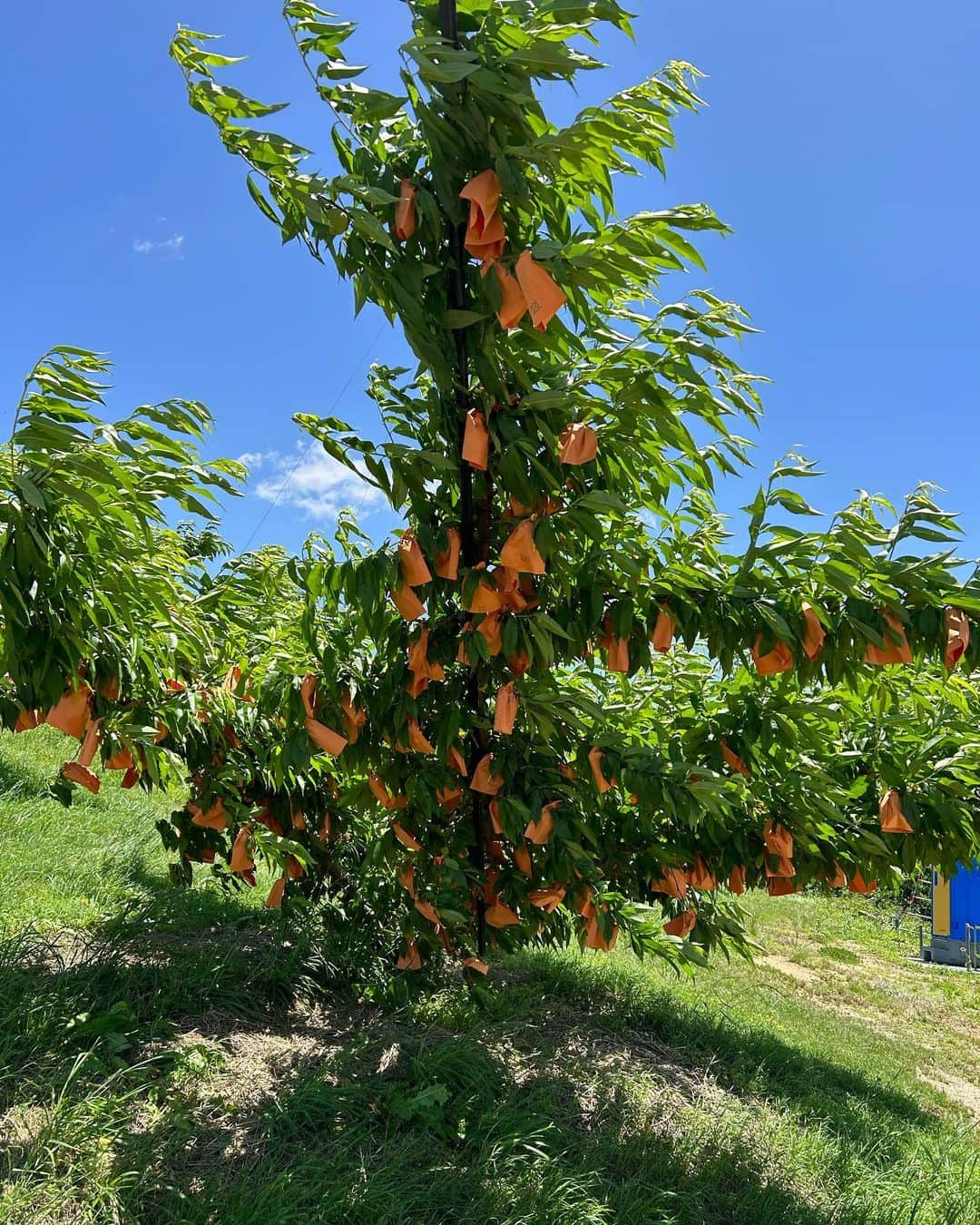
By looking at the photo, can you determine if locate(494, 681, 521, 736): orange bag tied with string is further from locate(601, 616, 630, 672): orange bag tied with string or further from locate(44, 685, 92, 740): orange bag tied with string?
locate(44, 685, 92, 740): orange bag tied with string

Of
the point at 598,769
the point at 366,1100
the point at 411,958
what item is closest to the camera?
the point at 598,769

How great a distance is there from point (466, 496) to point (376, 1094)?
5.57 ft

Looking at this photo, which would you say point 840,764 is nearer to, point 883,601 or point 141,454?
point 883,601

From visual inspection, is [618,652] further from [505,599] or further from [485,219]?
[485,219]

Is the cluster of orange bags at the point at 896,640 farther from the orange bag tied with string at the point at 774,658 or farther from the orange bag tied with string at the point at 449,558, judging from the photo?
the orange bag tied with string at the point at 449,558

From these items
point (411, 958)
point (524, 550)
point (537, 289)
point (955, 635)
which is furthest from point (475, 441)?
point (411, 958)

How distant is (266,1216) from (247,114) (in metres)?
2.30

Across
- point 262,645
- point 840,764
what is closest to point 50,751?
point 262,645

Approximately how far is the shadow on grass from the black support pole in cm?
50

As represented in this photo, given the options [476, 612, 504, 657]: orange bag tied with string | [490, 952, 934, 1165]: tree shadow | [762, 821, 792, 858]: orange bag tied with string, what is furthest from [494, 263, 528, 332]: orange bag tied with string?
[490, 952, 934, 1165]: tree shadow

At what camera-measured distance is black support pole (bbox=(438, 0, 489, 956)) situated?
1.80 metres

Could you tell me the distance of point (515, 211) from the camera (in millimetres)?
1836

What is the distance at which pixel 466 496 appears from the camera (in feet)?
6.82

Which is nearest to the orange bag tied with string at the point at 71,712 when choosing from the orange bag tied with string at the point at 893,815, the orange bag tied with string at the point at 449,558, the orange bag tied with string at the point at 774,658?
the orange bag tied with string at the point at 449,558
